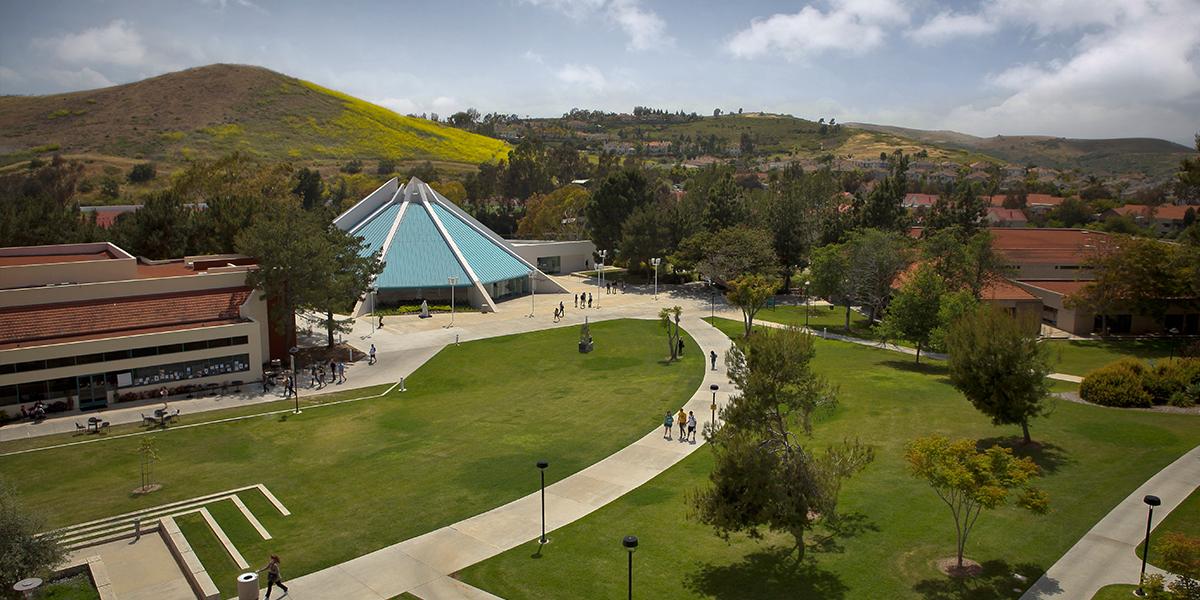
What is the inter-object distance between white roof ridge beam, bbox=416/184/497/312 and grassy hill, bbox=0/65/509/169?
6806 centimetres

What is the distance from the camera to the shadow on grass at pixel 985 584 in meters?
16.7

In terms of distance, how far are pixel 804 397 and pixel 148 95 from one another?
160 meters

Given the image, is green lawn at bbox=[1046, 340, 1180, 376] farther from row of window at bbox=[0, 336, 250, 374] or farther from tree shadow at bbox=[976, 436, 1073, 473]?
row of window at bbox=[0, 336, 250, 374]

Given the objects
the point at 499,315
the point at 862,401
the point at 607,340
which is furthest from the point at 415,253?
the point at 862,401

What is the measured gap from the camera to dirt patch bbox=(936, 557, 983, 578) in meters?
17.5

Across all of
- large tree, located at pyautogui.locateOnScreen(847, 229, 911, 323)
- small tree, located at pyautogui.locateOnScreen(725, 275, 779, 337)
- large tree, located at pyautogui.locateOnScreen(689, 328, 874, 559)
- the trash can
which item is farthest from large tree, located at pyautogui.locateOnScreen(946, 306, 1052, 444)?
large tree, located at pyautogui.locateOnScreen(847, 229, 911, 323)

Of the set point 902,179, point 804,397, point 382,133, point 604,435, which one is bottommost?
point 604,435

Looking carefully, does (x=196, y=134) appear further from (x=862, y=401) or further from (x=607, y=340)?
(x=862, y=401)

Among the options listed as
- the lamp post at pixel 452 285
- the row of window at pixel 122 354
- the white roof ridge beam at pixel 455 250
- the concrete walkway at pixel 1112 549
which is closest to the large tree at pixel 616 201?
the white roof ridge beam at pixel 455 250

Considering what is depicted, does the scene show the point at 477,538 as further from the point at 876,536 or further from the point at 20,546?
the point at 876,536

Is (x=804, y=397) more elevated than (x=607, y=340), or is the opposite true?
(x=804, y=397)

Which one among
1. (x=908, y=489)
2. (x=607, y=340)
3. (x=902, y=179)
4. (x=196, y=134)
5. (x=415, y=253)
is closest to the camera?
(x=908, y=489)

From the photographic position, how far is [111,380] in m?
32.7

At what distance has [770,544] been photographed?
776 inches
